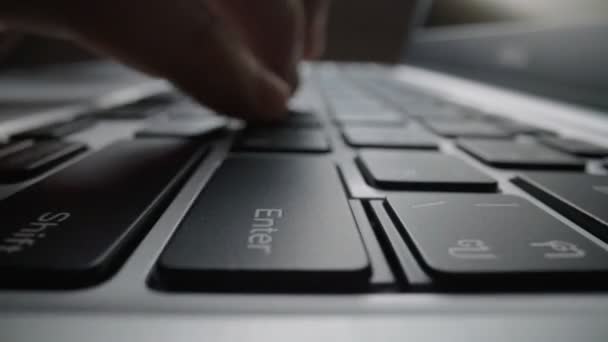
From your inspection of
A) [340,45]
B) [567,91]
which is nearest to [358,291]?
[567,91]

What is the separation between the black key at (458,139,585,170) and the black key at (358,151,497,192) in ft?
0.09

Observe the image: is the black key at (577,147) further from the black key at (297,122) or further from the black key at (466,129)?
the black key at (297,122)

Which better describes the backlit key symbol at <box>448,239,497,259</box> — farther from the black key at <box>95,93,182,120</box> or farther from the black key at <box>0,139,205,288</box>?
the black key at <box>95,93,182,120</box>

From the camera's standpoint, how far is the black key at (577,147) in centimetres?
30

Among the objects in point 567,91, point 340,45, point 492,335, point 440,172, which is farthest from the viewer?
point 340,45

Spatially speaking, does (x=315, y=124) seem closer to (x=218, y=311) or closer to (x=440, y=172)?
(x=440, y=172)

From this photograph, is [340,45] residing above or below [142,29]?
above

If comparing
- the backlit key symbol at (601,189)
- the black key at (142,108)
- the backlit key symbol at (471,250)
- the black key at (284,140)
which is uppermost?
the black key at (142,108)

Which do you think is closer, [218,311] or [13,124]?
[218,311]

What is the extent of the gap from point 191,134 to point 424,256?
252 mm

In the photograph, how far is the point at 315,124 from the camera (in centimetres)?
41

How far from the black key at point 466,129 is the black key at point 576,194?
0.42 ft

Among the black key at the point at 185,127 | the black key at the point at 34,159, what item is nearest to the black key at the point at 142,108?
the black key at the point at 185,127

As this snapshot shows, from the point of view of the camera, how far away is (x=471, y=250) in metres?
0.15
